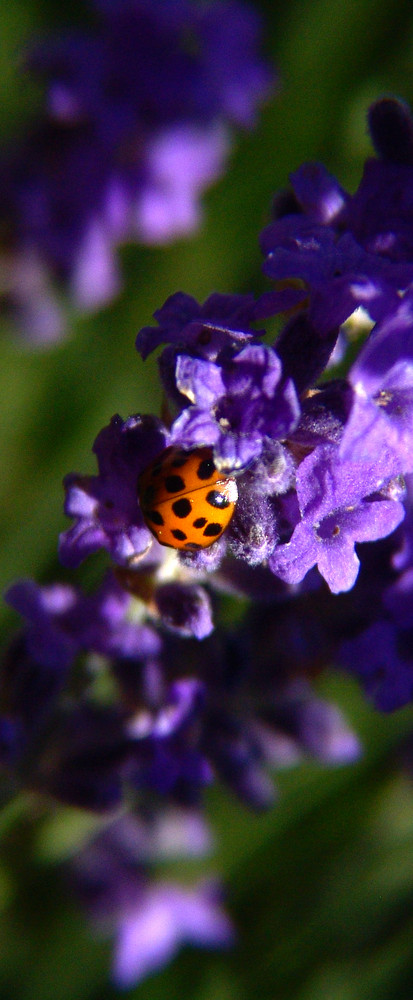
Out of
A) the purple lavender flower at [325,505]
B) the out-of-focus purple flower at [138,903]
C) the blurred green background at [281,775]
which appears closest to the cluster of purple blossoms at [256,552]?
the purple lavender flower at [325,505]

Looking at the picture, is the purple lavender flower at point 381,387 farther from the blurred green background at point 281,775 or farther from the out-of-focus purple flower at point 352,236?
Result: the blurred green background at point 281,775

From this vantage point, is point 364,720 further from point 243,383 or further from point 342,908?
point 243,383

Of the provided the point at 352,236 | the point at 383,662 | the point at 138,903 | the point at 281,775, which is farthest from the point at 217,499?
the point at 138,903

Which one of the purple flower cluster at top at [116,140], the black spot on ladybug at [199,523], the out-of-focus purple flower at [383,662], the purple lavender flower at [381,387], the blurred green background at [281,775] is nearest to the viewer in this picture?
the purple lavender flower at [381,387]

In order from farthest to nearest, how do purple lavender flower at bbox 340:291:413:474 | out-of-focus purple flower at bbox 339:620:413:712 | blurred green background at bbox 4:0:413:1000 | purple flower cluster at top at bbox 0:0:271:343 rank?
1. purple flower cluster at top at bbox 0:0:271:343
2. blurred green background at bbox 4:0:413:1000
3. out-of-focus purple flower at bbox 339:620:413:712
4. purple lavender flower at bbox 340:291:413:474

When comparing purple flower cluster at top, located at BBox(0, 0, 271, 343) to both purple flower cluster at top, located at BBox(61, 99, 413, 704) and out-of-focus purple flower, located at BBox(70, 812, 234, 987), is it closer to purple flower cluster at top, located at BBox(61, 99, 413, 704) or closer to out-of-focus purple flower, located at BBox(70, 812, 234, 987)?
purple flower cluster at top, located at BBox(61, 99, 413, 704)

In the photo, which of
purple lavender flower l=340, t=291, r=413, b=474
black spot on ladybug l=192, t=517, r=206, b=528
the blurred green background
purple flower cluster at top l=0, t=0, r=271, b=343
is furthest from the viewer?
purple flower cluster at top l=0, t=0, r=271, b=343

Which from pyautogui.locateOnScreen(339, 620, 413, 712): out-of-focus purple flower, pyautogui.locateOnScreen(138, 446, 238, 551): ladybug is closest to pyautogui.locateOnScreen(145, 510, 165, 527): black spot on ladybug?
pyautogui.locateOnScreen(138, 446, 238, 551): ladybug
